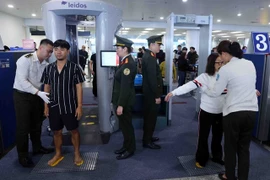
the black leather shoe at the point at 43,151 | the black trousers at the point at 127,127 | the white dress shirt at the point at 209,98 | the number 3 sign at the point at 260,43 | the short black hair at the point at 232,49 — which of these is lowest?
the black leather shoe at the point at 43,151

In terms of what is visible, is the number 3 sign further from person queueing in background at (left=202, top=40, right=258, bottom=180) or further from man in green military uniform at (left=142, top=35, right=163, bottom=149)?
person queueing in background at (left=202, top=40, right=258, bottom=180)

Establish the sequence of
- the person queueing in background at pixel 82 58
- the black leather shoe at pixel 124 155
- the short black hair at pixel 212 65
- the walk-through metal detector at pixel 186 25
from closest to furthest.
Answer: the short black hair at pixel 212 65, the black leather shoe at pixel 124 155, the walk-through metal detector at pixel 186 25, the person queueing in background at pixel 82 58

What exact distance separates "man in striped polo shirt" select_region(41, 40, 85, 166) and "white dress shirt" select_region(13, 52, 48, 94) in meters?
0.19

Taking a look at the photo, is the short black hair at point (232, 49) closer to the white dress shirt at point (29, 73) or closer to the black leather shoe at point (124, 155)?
the black leather shoe at point (124, 155)

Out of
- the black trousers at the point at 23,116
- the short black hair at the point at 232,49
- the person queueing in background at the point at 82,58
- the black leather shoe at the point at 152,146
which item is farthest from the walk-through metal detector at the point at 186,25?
the person queueing in background at the point at 82,58

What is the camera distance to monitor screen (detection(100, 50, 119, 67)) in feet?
10.1

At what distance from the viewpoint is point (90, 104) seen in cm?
538

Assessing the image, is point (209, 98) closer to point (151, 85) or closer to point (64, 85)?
point (151, 85)

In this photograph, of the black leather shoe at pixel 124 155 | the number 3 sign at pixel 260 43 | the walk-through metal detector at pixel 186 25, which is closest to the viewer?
the black leather shoe at pixel 124 155

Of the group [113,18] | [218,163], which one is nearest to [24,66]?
[113,18]

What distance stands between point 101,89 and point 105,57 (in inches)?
21.7

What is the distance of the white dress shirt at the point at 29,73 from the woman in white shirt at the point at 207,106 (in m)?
1.60

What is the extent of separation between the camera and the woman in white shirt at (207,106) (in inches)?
87.0

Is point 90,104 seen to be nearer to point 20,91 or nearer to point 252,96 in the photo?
point 20,91
